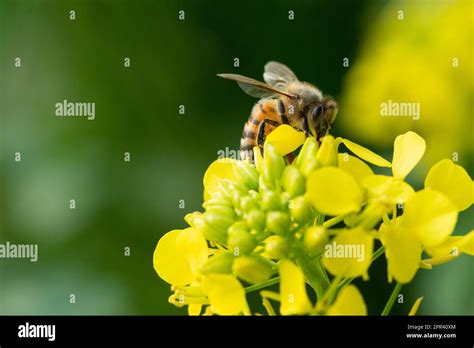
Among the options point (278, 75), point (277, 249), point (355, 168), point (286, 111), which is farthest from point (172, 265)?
point (278, 75)

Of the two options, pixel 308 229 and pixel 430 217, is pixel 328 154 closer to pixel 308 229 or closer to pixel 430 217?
pixel 308 229

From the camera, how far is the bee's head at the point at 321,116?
2.17 m

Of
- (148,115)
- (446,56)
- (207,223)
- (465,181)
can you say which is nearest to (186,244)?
(207,223)

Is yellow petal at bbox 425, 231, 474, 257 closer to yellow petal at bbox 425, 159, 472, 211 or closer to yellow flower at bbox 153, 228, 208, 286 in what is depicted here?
yellow petal at bbox 425, 159, 472, 211

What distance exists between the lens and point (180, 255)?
5.76 ft

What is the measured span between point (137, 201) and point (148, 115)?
0.45 meters

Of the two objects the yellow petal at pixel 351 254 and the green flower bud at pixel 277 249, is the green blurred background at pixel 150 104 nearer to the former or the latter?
the green flower bud at pixel 277 249

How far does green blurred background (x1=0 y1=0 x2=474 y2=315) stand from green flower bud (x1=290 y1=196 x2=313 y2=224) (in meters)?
1.46

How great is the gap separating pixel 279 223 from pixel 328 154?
0.73 feet

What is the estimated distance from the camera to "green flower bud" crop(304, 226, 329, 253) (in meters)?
1.58

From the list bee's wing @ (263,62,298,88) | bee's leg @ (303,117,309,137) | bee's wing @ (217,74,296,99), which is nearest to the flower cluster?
bee's leg @ (303,117,309,137)

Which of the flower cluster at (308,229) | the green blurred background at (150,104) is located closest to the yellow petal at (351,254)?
the flower cluster at (308,229)

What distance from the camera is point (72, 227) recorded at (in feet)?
10.8
